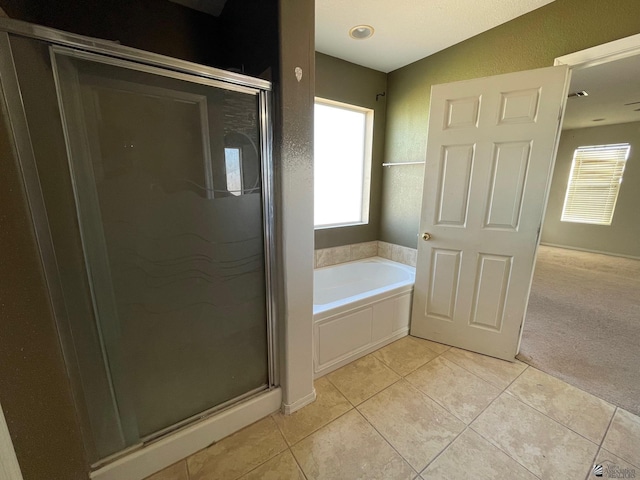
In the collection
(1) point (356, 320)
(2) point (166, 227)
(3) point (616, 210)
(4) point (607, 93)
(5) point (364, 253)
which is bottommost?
(1) point (356, 320)

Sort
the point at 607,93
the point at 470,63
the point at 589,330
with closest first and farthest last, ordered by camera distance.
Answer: the point at 470,63 < the point at 589,330 < the point at 607,93

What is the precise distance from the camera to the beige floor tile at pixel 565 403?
136cm

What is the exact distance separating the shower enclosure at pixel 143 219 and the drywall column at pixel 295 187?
0.29 ft

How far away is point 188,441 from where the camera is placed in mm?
1207

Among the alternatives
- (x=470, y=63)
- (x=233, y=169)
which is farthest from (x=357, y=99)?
(x=233, y=169)

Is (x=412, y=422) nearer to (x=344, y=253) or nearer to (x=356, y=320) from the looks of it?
(x=356, y=320)

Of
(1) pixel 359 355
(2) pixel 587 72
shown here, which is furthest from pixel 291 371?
(2) pixel 587 72

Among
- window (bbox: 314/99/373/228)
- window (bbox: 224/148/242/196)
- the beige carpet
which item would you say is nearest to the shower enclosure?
window (bbox: 224/148/242/196)

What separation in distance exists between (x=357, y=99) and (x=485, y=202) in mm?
1585

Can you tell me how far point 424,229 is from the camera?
2053mm

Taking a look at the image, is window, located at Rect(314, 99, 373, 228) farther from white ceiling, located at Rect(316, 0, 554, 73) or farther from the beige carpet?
the beige carpet

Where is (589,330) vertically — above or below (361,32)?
below

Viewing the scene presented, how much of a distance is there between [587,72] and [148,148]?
369cm

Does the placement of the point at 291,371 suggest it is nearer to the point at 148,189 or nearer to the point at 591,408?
the point at 148,189
